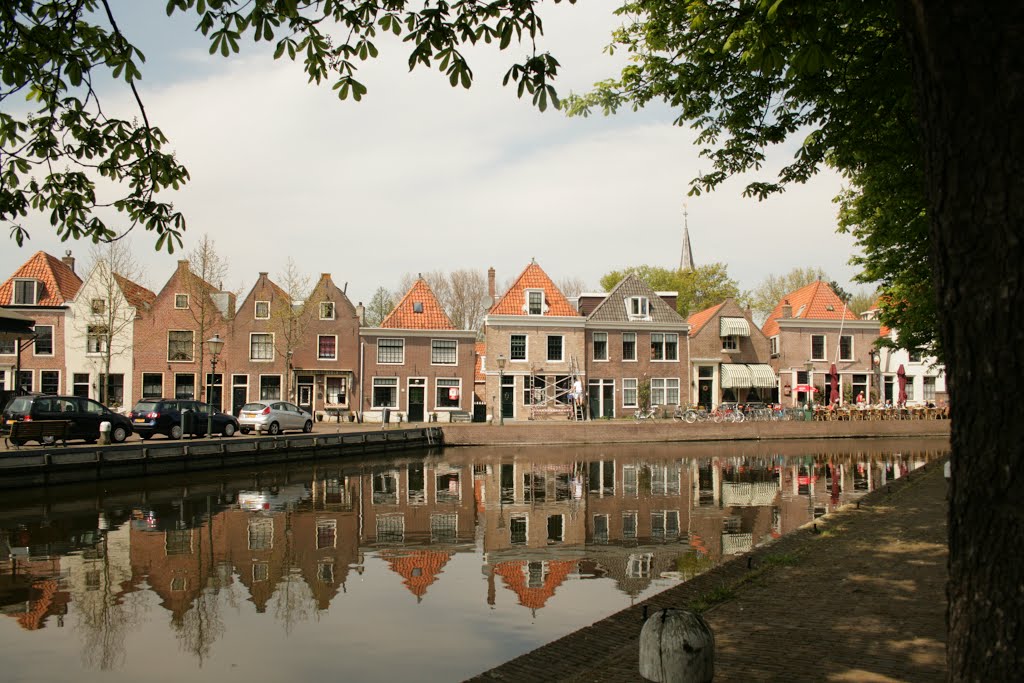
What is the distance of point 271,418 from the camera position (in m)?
28.9

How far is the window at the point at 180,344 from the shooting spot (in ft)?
129

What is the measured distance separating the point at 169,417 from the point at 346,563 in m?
17.3

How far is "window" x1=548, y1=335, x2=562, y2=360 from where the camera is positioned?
41562 mm

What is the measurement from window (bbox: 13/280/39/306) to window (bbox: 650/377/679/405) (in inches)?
1303

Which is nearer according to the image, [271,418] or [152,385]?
[271,418]

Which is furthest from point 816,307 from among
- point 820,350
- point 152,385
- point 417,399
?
point 152,385

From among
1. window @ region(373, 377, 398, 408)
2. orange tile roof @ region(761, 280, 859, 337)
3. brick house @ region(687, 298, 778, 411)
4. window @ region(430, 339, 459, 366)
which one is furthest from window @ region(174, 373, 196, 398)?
orange tile roof @ region(761, 280, 859, 337)

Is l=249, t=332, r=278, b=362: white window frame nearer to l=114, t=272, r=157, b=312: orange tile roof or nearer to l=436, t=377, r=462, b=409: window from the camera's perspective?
l=114, t=272, r=157, b=312: orange tile roof

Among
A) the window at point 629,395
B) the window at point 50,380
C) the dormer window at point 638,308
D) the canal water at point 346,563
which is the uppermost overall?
the dormer window at point 638,308

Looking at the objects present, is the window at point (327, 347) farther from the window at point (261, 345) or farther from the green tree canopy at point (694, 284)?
the green tree canopy at point (694, 284)

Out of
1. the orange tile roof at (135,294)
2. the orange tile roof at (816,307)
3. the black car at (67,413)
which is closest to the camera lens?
the black car at (67,413)

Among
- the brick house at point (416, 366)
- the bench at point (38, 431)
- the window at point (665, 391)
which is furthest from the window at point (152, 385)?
the window at point (665, 391)

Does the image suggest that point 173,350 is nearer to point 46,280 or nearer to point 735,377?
point 46,280

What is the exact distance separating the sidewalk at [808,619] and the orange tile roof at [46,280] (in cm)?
4033
